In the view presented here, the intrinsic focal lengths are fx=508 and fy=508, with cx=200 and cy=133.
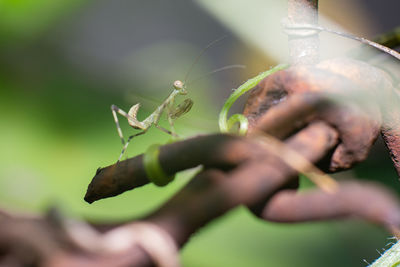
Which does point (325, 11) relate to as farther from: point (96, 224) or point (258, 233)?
point (96, 224)

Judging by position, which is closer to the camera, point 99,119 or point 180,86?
point 180,86

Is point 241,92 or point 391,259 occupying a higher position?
point 241,92

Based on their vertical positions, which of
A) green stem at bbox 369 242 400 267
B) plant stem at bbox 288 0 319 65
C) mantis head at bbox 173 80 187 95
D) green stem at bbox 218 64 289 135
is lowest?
green stem at bbox 369 242 400 267

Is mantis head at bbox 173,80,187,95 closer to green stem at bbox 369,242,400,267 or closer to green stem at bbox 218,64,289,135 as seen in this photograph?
green stem at bbox 218,64,289,135

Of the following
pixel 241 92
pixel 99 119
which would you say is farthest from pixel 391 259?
pixel 99 119

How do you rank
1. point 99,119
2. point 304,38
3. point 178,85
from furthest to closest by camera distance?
1. point 99,119
2. point 178,85
3. point 304,38

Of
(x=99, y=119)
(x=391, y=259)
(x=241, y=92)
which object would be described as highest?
(x=241, y=92)

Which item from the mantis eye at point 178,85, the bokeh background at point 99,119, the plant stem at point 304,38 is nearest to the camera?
the plant stem at point 304,38

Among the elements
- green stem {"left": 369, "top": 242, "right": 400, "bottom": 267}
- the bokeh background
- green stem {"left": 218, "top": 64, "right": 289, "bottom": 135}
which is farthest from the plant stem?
the bokeh background

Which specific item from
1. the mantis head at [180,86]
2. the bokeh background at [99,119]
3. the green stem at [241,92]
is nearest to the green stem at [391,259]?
the green stem at [241,92]

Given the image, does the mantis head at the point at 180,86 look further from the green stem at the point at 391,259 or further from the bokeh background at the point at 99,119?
the green stem at the point at 391,259

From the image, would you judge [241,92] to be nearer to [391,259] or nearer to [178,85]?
[391,259]

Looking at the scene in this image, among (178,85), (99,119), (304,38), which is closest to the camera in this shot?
(304,38)
